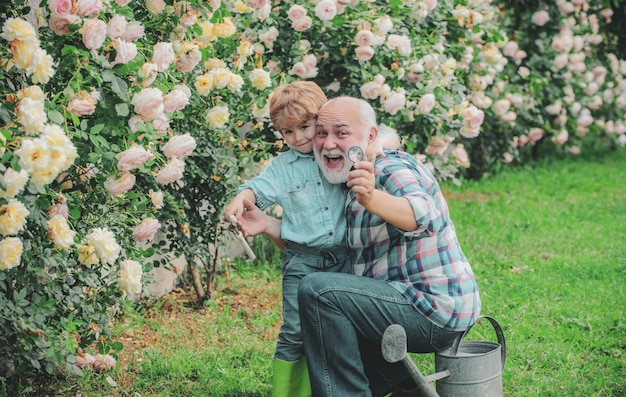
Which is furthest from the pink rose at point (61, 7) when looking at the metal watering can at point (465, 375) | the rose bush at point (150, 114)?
the metal watering can at point (465, 375)

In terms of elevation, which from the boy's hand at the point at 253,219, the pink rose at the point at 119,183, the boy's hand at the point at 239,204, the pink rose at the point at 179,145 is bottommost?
the boy's hand at the point at 253,219

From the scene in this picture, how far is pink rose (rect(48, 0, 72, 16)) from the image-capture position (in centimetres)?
237

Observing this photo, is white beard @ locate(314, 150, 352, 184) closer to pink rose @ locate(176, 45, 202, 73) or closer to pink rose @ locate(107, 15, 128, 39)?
pink rose @ locate(176, 45, 202, 73)

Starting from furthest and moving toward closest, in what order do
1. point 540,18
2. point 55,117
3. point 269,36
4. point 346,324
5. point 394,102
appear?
point 540,18
point 394,102
point 269,36
point 346,324
point 55,117

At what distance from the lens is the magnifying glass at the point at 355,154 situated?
2544 millimetres

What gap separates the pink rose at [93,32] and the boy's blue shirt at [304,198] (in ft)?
2.45

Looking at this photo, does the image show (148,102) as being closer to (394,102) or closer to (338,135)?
(338,135)

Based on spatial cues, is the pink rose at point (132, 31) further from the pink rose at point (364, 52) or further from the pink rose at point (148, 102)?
the pink rose at point (364, 52)

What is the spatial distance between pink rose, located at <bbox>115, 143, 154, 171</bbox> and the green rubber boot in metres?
0.81

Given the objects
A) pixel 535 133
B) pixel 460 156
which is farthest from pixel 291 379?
pixel 535 133

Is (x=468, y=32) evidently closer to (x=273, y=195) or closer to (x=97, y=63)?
(x=273, y=195)

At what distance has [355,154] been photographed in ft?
8.39

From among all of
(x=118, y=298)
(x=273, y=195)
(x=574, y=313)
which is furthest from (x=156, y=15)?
(x=574, y=313)

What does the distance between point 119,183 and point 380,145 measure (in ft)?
2.75
